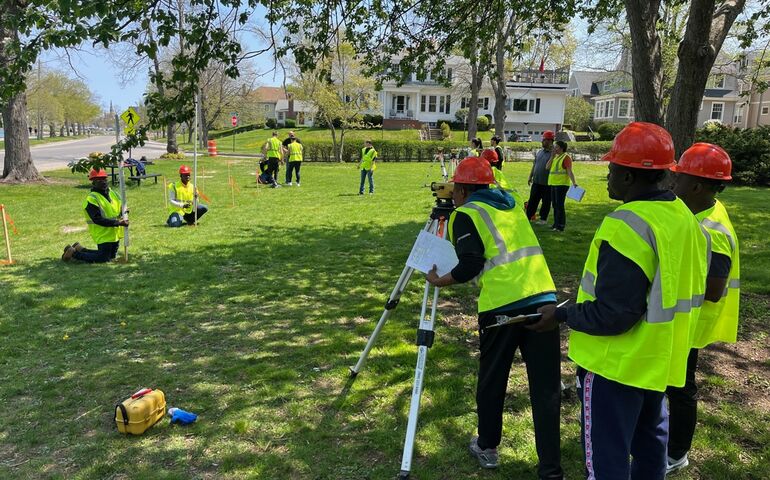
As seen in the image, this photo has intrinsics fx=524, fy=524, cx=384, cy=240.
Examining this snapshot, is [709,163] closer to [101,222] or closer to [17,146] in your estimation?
[101,222]

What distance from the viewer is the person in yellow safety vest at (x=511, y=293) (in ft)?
10.1

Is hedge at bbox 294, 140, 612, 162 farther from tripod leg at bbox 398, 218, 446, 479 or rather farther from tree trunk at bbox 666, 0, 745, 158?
tripod leg at bbox 398, 218, 446, 479

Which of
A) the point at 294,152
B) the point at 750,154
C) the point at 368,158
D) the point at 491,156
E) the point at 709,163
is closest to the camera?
the point at 709,163

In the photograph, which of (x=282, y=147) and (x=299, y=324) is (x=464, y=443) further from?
(x=282, y=147)

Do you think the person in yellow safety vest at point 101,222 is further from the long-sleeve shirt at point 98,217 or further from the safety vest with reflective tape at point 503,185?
the safety vest with reflective tape at point 503,185

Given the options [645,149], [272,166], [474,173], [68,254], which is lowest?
[68,254]

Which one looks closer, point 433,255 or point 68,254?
point 433,255

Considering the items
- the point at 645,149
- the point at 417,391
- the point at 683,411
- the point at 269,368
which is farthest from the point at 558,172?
the point at 645,149

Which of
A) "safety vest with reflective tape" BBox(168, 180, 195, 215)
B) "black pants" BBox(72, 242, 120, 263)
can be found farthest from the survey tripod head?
"safety vest with reflective tape" BBox(168, 180, 195, 215)

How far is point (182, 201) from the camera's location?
11.6 meters

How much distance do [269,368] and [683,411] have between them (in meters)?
3.33

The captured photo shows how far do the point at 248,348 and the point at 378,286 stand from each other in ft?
8.02

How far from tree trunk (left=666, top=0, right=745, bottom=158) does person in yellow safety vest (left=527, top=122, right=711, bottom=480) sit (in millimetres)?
3976

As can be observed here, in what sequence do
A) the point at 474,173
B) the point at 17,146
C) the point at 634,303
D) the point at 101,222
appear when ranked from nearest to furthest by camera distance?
the point at 634,303, the point at 474,173, the point at 101,222, the point at 17,146
